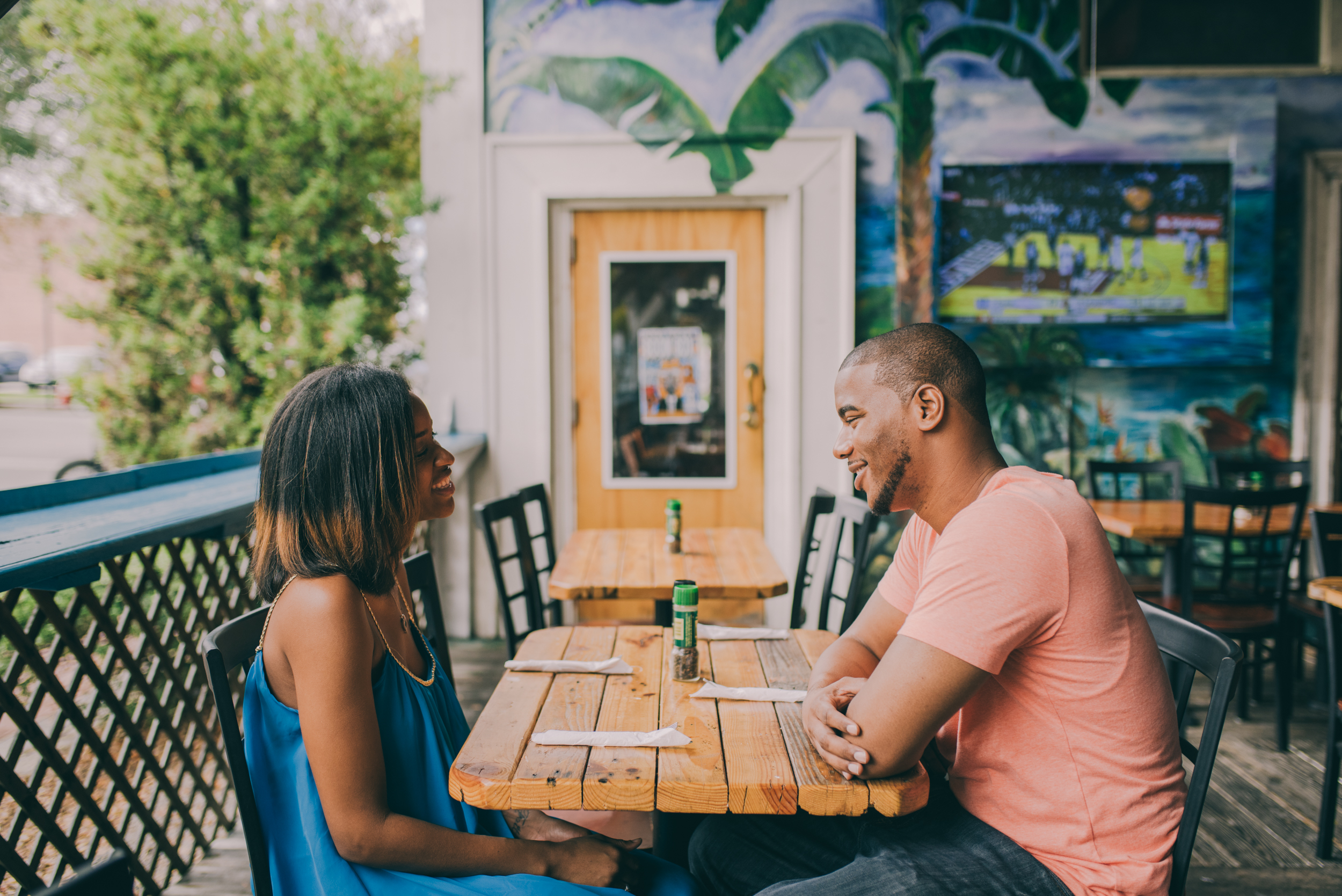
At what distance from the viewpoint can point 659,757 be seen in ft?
3.91

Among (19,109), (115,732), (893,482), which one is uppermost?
(19,109)

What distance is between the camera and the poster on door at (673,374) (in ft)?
13.5

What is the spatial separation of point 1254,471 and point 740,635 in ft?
10.1

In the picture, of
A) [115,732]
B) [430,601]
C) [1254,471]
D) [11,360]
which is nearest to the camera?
[430,601]

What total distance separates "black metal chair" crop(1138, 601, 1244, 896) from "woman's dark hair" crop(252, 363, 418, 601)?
4.03 feet

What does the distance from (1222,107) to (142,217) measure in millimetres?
5134

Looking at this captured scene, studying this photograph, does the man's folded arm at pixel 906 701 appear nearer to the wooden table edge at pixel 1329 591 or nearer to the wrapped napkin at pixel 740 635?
the wrapped napkin at pixel 740 635

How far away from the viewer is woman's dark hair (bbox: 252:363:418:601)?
109 cm

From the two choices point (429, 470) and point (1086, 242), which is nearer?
point (429, 470)

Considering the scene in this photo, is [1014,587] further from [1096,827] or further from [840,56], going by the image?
[840,56]

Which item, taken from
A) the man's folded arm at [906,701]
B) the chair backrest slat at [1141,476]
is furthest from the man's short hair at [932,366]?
the chair backrest slat at [1141,476]

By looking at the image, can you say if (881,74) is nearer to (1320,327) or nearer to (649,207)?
(649,207)

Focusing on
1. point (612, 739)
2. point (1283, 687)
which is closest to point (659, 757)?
point (612, 739)

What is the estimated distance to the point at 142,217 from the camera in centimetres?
357
